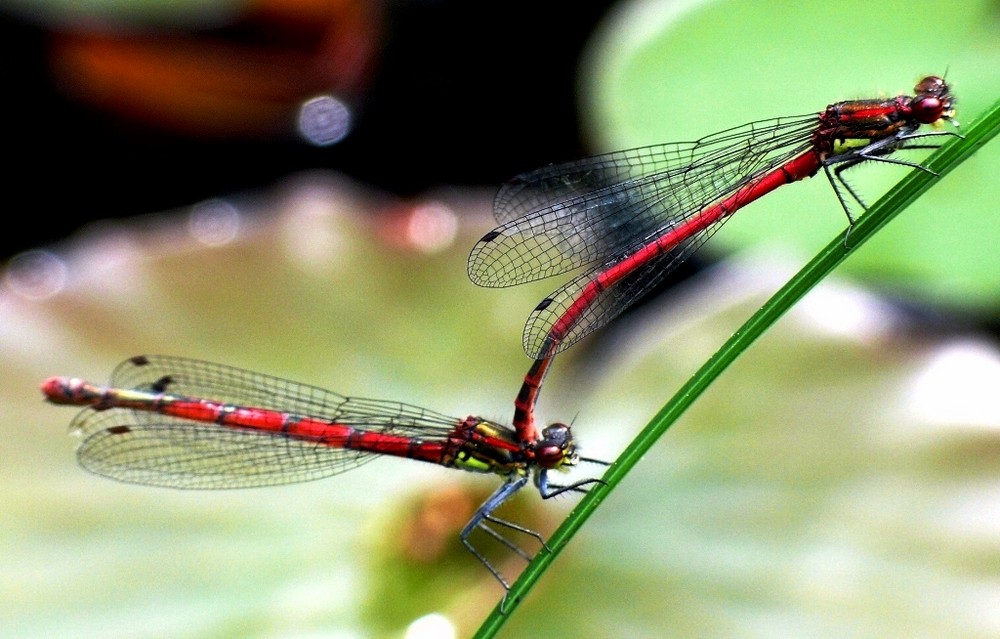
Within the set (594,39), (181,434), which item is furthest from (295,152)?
(181,434)

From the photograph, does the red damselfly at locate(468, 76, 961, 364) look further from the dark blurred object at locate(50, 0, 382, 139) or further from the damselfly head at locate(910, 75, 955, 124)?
the dark blurred object at locate(50, 0, 382, 139)

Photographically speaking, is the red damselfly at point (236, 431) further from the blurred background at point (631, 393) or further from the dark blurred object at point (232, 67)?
the dark blurred object at point (232, 67)

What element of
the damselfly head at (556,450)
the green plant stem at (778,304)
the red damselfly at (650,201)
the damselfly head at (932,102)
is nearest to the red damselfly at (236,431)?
the damselfly head at (556,450)

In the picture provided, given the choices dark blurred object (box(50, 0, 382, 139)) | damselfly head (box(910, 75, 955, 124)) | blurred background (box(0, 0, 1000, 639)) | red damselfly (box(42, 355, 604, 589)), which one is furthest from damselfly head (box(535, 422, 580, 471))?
dark blurred object (box(50, 0, 382, 139))

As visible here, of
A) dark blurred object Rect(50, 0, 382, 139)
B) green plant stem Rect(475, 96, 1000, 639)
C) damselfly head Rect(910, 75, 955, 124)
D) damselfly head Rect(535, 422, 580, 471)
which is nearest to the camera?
green plant stem Rect(475, 96, 1000, 639)

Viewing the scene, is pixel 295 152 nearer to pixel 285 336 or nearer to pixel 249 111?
pixel 249 111

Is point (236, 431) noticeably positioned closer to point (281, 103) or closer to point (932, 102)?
point (932, 102)
